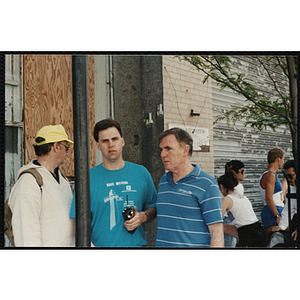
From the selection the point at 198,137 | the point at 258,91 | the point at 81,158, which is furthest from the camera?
the point at 258,91

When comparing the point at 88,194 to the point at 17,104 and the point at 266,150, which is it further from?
the point at 266,150

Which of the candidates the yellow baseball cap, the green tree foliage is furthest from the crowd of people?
the green tree foliage

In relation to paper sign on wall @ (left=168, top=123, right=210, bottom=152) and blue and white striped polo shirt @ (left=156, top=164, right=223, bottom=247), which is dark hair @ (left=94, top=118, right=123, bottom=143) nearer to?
paper sign on wall @ (left=168, top=123, right=210, bottom=152)

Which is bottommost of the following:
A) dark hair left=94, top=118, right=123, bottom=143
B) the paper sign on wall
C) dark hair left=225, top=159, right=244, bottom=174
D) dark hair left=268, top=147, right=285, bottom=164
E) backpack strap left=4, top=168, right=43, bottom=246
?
backpack strap left=4, top=168, right=43, bottom=246

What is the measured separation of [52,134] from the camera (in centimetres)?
413

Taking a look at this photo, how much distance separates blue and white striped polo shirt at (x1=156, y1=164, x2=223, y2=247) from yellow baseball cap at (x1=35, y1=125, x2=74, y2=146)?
133cm

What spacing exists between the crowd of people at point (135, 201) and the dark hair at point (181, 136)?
0.04 ft

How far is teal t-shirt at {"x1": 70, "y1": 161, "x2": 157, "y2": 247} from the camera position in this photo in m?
3.99

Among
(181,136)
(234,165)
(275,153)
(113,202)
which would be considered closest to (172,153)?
(181,136)

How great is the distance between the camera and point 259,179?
420 centimetres

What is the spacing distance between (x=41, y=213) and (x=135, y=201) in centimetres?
109

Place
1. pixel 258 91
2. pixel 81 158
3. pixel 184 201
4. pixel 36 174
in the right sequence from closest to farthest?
pixel 81 158 → pixel 184 201 → pixel 36 174 → pixel 258 91

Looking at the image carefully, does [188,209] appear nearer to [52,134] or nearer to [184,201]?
[184,201]
